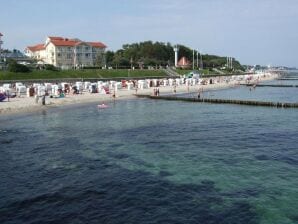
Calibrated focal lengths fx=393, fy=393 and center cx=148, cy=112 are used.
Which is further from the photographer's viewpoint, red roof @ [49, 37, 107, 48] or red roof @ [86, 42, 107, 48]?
red roof @ [86, 42, 107, 48]

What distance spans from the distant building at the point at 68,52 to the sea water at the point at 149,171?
343 feet

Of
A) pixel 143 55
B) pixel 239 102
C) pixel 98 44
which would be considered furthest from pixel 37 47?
pixel 239 102

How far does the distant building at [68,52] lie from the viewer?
453ft

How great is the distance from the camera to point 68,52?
140 meters

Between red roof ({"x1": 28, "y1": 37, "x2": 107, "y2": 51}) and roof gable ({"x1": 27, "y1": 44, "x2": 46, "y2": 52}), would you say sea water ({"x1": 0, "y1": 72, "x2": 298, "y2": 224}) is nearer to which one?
red roof ({"x1": 28, "y1": 37, "x2": 107, "y2": 51})

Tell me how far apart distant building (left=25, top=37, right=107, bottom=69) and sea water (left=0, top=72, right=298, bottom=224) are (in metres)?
104

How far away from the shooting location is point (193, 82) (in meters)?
93.8

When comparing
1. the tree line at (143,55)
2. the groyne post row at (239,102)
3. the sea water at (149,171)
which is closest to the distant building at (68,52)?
the tree line at (143,55)

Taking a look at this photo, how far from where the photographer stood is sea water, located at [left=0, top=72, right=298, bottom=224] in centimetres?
1505

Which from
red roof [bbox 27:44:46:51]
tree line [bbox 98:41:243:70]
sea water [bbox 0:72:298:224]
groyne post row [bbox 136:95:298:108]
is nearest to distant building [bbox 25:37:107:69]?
red roof [bbox 27:44:46:51]

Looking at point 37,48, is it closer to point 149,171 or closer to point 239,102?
point 239,102

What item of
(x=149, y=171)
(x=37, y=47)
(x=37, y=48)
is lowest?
(x=149, y=171)

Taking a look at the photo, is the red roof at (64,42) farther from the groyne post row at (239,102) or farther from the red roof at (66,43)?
the groyne post row at (239,102)

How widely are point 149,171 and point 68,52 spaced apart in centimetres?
12478
